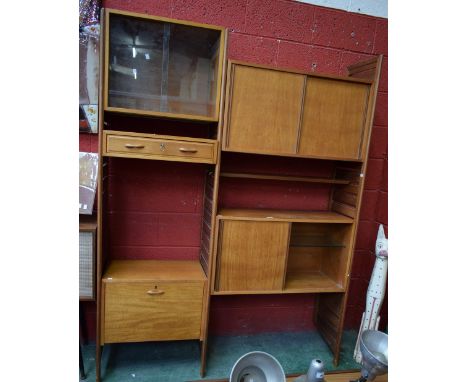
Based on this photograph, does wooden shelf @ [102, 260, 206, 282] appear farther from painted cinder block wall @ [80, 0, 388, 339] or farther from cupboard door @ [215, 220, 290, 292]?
painted cinder block wall @ [80, 0, 388, 339]

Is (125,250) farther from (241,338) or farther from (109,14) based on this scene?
(109,14)

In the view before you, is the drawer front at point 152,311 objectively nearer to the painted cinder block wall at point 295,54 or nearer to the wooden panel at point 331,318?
the painted cinder block wall at point 295,54

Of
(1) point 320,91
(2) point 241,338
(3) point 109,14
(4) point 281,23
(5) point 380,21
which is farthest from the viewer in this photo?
(2) point 241,338

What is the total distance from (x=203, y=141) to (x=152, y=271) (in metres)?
0.92

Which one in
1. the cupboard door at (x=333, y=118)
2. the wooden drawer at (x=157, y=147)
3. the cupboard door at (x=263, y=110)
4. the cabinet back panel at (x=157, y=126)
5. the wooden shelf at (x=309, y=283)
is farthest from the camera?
the wooden shelf at (x=309, y=283)

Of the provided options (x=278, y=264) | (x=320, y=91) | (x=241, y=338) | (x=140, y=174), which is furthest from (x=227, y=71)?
(x=241, y=338)

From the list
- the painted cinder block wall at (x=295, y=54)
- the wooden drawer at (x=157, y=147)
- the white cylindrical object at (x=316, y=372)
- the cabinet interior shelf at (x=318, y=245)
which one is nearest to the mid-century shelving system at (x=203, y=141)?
the wooden drawer at (x=157, y=147)

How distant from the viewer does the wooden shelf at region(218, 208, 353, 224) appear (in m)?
1.83

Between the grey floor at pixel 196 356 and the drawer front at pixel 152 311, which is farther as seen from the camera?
the grey floor at pixel 196 356

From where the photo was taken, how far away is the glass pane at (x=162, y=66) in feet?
5.36

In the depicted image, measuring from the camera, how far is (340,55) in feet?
7.11

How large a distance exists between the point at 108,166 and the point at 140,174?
0.21 metres

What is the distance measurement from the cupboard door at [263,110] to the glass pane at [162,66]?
16 centimetres

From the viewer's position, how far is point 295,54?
2104mm
